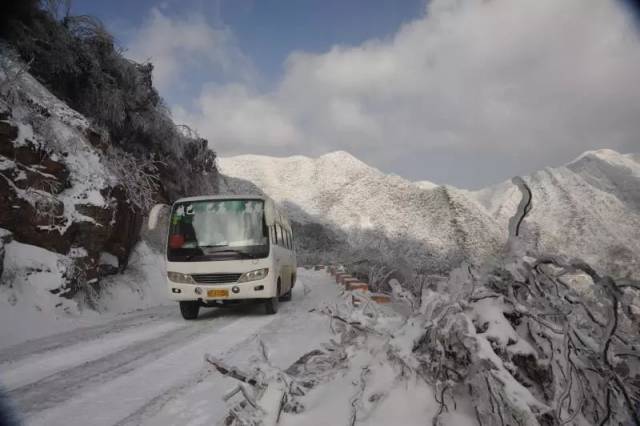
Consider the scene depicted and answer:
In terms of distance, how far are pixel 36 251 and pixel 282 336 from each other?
467 centimetres

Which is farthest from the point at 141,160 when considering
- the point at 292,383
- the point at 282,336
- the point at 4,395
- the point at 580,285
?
the point at 580,285

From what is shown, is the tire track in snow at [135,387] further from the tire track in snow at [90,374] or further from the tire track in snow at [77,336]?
the tire track in snow at [77,336]

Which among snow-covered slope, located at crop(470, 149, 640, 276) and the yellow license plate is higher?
snow-covered slope, located at crop(470, 149, 640, 276)

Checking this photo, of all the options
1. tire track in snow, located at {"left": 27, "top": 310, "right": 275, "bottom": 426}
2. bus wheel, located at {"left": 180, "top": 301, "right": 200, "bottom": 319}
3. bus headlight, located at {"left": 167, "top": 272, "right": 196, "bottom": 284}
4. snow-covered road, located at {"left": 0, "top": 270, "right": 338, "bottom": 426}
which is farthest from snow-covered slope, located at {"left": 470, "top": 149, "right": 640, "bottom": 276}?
tire track in snow, located at {"left": 27, "top": 310, "right": 275, "bottom": 426}

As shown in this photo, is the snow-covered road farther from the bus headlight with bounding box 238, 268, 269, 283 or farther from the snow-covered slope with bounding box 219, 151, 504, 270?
the snow-covered slope with bounding box 219, 151, 504, 270

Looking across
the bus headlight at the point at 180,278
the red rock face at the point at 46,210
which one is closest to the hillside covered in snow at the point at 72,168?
the red rock face at the point at 46,210

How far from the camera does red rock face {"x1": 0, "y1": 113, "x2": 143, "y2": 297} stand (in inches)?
271

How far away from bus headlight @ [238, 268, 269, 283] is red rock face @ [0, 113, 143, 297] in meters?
3.04

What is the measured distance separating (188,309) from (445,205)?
39.8m

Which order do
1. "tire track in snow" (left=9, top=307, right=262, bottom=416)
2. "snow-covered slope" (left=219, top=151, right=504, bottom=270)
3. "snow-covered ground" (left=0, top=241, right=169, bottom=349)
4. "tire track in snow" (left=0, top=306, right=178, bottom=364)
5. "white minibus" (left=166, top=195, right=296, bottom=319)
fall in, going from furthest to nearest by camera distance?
"snow-covered slope" (left=219, top=151, right=504, bottom=270) < "white minibus" (left=166, top=195, right=296, bottom=319) < "snow-covered ground" (left=0, top=241, right=169, bottom=349) < "tire track in snow" (left=0, top=306, right=178, bottom=364) < "tire track in snow" (left=9, top=307, right=262, bottom=416)

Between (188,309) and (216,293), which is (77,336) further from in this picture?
(216,293)

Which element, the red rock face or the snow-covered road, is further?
the red rock face

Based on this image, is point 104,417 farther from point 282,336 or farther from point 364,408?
point 282,336

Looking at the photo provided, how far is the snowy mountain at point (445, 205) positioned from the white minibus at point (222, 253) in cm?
1635
